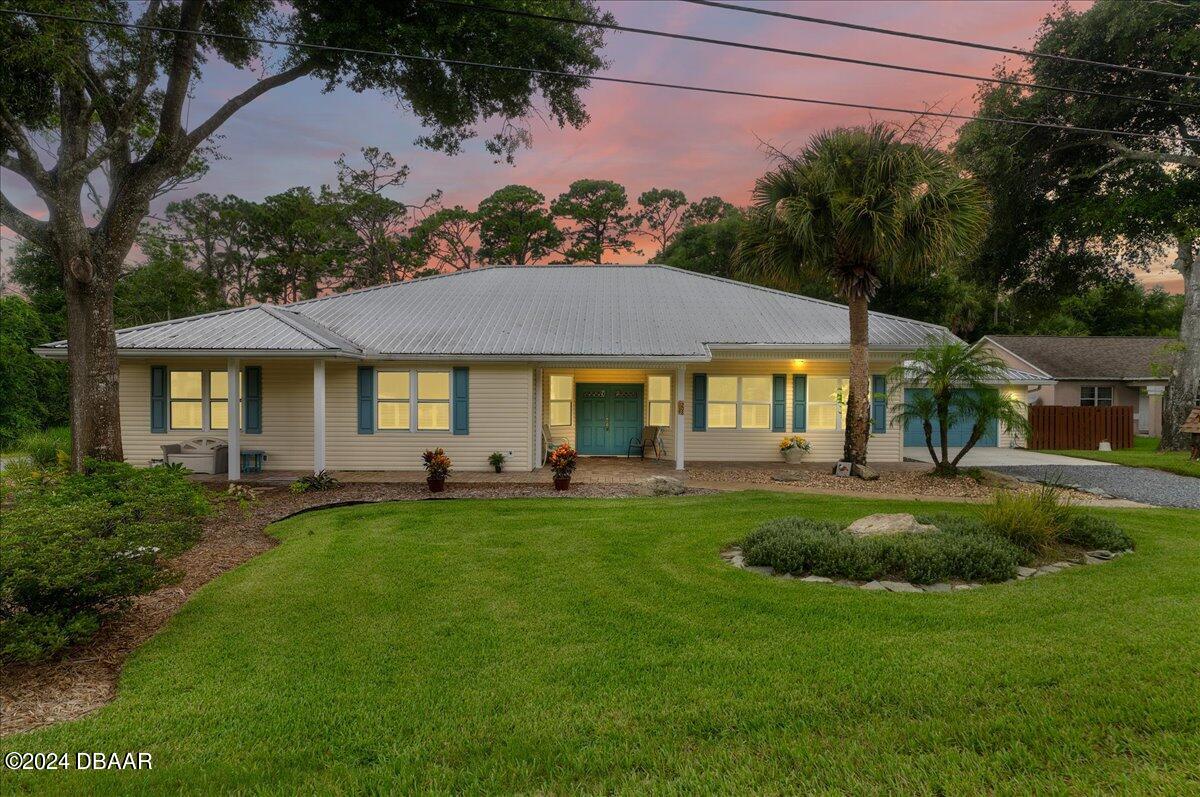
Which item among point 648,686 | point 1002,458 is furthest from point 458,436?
point 1002,458

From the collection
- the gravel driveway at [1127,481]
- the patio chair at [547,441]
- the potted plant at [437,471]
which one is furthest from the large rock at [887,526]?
the patio chair at [547,441]

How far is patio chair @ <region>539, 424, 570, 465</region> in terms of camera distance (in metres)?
14.1

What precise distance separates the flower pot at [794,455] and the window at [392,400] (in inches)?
369

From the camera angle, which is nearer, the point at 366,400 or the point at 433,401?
the point at 366,400

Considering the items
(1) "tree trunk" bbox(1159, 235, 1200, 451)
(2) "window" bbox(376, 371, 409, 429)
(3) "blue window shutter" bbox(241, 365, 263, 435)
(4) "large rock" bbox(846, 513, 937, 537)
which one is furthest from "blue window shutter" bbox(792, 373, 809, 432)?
(3) "blue window shutter" bbox(241, 365, 263, 435)

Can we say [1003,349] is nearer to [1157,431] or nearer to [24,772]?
[1157,431]

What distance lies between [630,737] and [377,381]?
11710 millimetres

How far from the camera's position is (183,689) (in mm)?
3531

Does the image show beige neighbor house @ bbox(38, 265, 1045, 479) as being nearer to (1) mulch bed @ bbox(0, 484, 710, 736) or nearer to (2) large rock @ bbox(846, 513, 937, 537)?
(1) mulch bed @ bbox(0, 484, 710, 736)

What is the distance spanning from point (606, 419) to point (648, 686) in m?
12.1

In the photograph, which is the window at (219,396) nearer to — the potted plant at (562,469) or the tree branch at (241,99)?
the tree branch at (241,99)

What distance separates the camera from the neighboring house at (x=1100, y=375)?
22.5 metres

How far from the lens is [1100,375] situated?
2275 cm

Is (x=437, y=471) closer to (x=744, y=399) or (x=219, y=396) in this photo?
(x=219, y=396)
